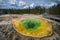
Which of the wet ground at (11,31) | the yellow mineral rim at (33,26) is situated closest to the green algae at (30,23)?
the yellow mineral rim at (33,26)

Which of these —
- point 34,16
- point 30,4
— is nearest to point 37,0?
point 30,4

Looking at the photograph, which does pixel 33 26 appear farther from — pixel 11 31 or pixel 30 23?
pixel 11 31

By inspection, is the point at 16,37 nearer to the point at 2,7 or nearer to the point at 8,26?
the point at 8,26

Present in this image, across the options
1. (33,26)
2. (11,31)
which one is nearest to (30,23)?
(33,26)

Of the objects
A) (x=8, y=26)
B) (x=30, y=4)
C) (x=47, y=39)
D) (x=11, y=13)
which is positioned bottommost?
(x=47, y=39)

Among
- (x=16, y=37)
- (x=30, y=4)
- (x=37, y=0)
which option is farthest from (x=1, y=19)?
(x=37, y=0)

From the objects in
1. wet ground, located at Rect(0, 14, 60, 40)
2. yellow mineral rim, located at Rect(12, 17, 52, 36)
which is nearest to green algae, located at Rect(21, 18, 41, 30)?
yellow mineral rim, located at Rect(12, 17, 52, 36)

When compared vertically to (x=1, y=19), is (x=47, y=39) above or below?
below

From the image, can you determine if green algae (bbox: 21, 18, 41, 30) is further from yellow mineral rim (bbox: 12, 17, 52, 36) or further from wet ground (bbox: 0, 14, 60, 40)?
wet ground (bbox: 0, 14, 60, 40)
